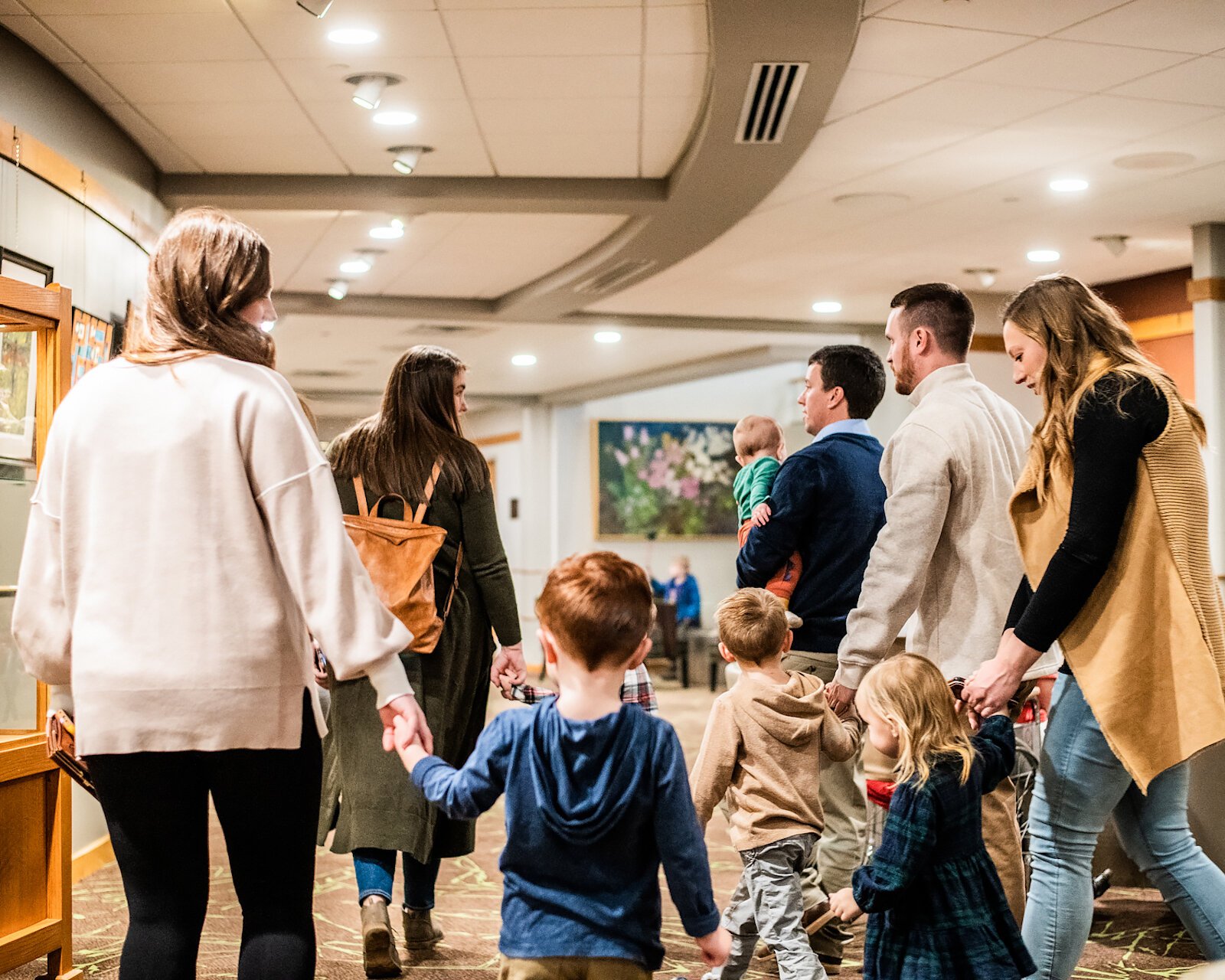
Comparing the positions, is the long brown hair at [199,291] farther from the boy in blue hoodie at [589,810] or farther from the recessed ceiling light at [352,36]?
the recessed ceiling light at [352,36]

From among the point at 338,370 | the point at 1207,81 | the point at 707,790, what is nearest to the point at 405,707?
the point at 707,790

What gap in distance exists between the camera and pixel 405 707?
1.80 m

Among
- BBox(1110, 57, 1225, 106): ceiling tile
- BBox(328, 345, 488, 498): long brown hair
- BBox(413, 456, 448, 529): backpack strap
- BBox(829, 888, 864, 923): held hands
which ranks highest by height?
BBox(1110, 57, 1225, 106): ceiling tile

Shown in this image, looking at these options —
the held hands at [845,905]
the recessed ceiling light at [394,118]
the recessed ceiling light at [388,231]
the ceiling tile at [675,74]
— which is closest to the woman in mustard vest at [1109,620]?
the held hands at [845,905]

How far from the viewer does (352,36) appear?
4.31 meters

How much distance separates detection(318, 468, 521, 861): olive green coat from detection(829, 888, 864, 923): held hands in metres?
1.08

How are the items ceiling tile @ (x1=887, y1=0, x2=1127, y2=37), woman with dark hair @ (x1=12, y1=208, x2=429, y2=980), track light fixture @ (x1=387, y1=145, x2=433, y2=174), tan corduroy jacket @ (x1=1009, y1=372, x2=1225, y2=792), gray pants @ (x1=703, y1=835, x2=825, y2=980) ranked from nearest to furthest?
woman with dark hair @ (x1=12, y1=208, x2=429, y2=980) → tan corduroy jacket @ (x1=1009, y1=372, x2=1225, y2=792) → gray pants @ (x1=703, y1=835, x2=825, y2=980) → ceiling tile @ (x1=887, y1=0, x2=1127, y2=37) → track light fixture @ (x1=387, y1=145, x2=433, y2=174)

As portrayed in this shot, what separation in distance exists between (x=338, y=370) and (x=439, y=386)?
1030cm

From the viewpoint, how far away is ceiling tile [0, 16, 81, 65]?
161 inches

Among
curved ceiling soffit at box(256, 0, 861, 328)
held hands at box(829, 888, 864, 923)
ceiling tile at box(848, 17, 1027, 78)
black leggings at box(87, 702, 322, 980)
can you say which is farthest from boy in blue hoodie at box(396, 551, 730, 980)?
ceiling tile at box(848, 17, 1027, 78)

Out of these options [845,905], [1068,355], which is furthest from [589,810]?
[1068,355]

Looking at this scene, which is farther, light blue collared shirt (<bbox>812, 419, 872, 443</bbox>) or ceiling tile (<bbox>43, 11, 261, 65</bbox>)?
ceiling tile (<bbox>43, 11, 261, 65</bbox>)

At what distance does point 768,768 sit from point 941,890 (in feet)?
1.65

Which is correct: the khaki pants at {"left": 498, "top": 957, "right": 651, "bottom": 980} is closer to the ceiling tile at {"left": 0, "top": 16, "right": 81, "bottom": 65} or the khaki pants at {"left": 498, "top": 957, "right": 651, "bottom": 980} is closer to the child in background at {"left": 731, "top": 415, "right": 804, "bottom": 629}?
the child in background at {"left": 731, "top": 415, "right": 804, "bottom": 629}
